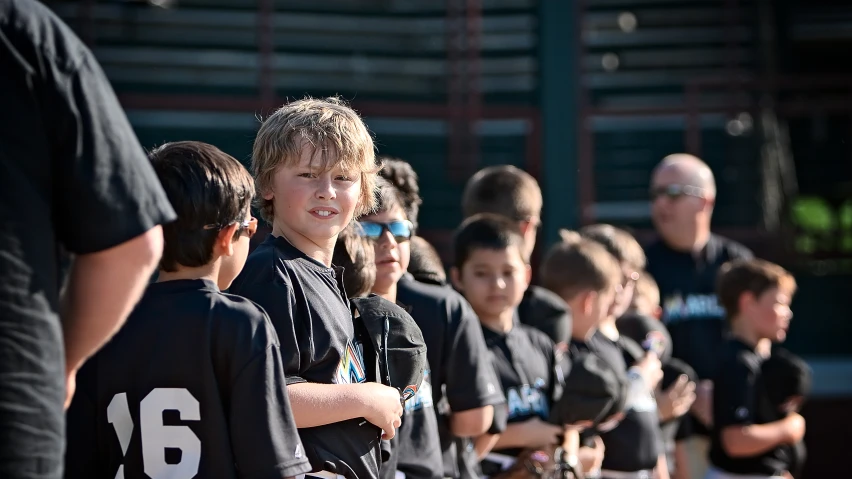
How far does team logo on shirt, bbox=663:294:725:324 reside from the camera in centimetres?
578

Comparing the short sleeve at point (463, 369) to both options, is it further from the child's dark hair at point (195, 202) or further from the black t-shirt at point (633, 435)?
the black t-shirt at point (633, 435)

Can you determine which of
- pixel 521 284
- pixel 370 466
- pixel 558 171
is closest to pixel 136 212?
pixel 370 466

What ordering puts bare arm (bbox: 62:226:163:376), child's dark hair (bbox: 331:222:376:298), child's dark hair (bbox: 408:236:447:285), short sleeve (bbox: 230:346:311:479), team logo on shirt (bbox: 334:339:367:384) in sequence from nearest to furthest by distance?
bare arm (bbox: 62:226:163:376) < short sleeve (bbox: 230:346:311:479) < team logo on shirt (bbox: 334:339:367:384) < child's dark hair (bbox: 331:222:376:298) < child's dark hair (bbox: 408:236:447:285)

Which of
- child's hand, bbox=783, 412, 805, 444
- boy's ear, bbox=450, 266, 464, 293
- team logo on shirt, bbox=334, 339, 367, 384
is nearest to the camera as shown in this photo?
team logo on shirt, bbox=334, 339, 367, 384

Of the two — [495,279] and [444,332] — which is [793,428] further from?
[444,332]

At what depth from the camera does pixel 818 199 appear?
8914mm

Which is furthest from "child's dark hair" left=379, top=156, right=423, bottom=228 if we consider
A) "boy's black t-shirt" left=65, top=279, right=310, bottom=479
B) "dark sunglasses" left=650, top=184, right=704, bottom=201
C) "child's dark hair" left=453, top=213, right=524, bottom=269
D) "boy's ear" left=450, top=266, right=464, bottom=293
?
"dark sunglasses" left=650, top=184, right=704, bottom=201

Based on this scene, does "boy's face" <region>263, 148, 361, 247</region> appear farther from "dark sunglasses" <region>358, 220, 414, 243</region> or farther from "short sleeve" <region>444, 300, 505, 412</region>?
"short sleeve" <region>444, 300, 505, 412</region>

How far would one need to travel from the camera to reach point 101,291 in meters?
1.77

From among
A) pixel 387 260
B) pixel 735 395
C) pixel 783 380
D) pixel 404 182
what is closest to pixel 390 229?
pixel 387 260

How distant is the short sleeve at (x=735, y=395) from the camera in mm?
4898

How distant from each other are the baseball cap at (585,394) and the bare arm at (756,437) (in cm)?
135

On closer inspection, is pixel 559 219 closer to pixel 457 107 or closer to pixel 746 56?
pixel 457 107

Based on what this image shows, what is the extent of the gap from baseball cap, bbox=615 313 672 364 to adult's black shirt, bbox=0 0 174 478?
343 cm
